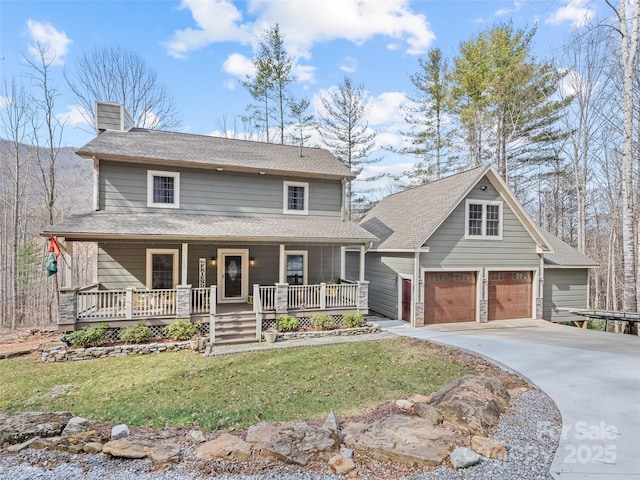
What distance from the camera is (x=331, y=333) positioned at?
415 inches

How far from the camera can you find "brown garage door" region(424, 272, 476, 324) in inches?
474

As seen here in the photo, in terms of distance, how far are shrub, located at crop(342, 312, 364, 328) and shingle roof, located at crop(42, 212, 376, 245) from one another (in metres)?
2.64

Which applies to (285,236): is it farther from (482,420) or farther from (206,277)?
(482,420)

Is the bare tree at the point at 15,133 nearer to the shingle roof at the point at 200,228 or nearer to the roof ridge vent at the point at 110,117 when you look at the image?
the roof ridge vent at the point at 110,117

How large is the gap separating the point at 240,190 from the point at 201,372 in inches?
278

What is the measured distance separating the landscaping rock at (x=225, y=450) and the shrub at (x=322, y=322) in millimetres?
6584

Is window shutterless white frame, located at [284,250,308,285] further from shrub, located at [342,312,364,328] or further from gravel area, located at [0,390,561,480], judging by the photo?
gravel area, located at [0,390,561,480]

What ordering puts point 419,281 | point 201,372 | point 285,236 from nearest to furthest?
point 201,372
point 285,236
point 419,281

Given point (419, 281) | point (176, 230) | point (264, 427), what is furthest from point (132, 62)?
point (264, 427)

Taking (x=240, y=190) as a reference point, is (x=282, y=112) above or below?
above

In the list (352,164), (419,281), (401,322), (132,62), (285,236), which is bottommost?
(401,322)

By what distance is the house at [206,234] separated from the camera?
9.77m

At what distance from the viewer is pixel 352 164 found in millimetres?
23562

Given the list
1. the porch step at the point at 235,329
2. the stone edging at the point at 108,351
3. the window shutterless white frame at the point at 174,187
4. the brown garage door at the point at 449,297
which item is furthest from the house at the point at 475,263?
the window shutterless white frame at the point at 174,187
